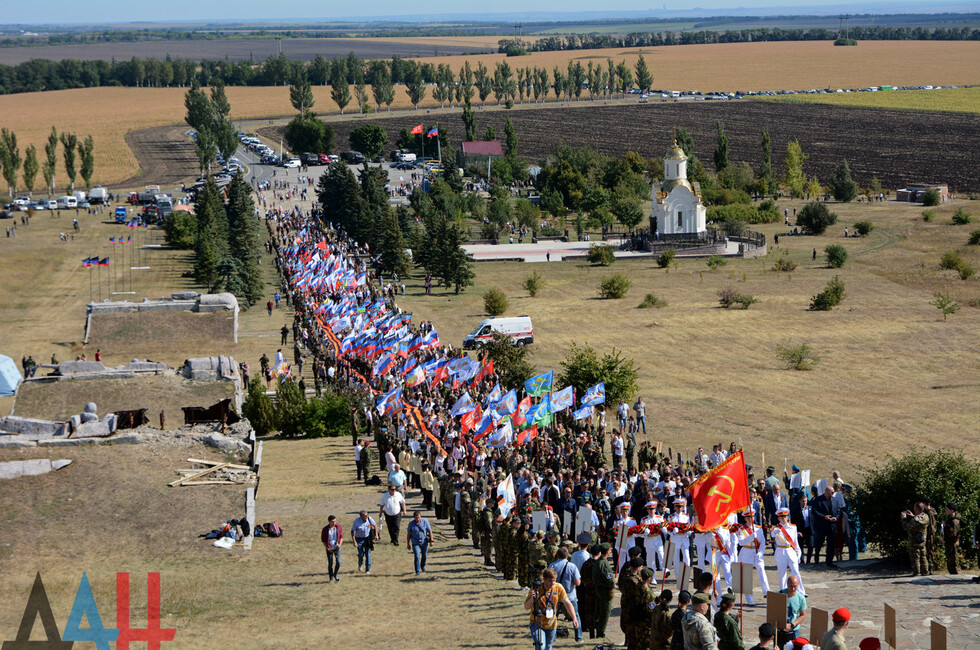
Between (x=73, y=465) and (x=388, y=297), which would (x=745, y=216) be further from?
(x=73, y=465)

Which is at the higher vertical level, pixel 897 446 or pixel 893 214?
pixel 893 214

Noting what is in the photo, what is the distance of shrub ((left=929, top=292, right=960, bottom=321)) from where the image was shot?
4634 centimetres

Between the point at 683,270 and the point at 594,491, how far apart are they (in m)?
43.6

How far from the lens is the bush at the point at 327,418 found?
3169 centimetres

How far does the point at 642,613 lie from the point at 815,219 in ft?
203

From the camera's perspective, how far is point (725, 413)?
33.8 meters

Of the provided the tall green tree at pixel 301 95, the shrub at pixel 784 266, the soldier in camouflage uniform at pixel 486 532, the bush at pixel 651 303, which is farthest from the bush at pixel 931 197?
the tall green tree at pixel 301 95

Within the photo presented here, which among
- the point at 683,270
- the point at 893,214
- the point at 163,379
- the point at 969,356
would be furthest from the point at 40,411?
the point at 893,214

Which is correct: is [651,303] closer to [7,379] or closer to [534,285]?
[534,285]

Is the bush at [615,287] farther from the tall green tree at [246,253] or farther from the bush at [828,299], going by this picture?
the tall green tree at [246,253]

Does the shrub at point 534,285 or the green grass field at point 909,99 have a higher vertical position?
the green grass field at point 909,99

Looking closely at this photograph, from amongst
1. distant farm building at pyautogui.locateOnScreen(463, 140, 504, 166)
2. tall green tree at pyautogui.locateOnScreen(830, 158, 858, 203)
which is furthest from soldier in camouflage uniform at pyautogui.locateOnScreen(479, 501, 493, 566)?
distant farm building at pyautogui.locateOnScreen(463, 140, 504, 166)

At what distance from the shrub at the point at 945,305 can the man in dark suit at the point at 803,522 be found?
29.2 m

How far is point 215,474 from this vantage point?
2530cm
